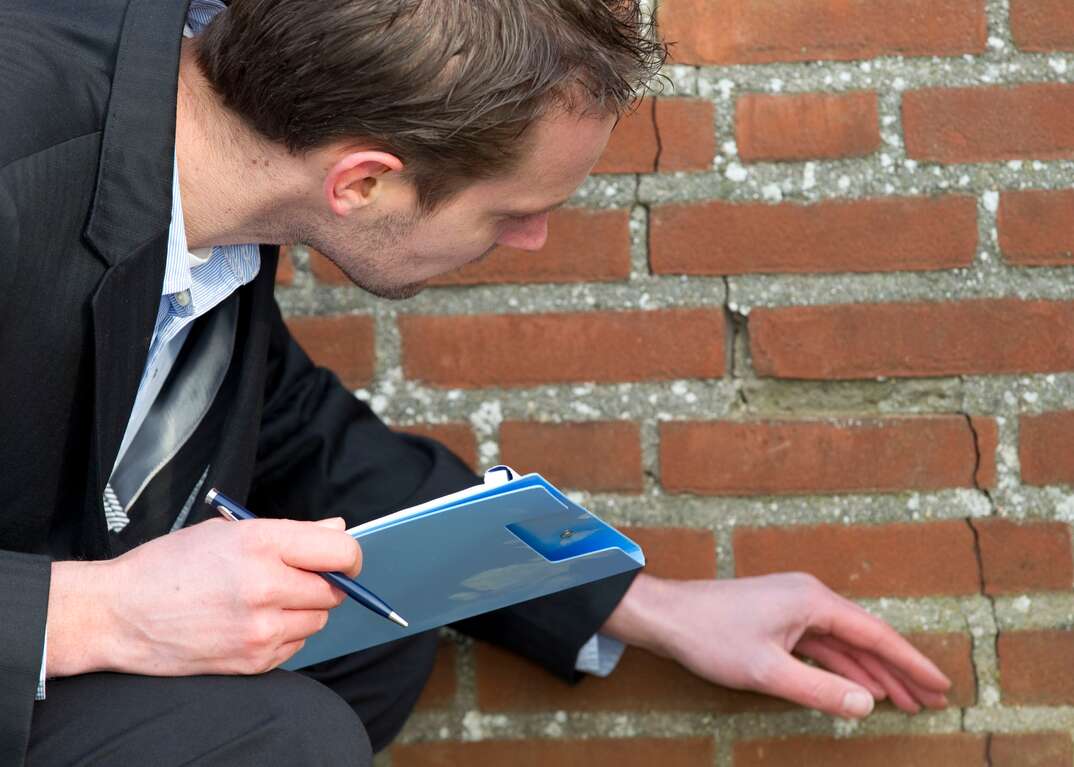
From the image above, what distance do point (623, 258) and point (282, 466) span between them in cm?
51

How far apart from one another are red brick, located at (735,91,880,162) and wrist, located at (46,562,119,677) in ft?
3.20

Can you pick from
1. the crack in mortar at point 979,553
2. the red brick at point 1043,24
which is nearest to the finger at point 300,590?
the crack in mortar at point 979,553

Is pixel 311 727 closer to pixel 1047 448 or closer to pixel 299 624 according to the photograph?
pixel 299 624

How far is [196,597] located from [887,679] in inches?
38.4

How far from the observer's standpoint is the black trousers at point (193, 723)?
1032mm

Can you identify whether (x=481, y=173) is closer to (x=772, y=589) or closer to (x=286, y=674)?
(x=286, y=674)

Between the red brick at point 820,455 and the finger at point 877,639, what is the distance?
16 cm

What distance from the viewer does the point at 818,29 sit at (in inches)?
64.6

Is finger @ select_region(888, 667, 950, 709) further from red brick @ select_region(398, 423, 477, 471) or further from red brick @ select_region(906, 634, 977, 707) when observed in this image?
red brick @ select_region(398, 423, 477, 471)

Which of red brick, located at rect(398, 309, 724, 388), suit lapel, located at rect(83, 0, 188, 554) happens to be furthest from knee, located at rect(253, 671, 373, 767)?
red brick, located at rect(398, 309, 724, 388)

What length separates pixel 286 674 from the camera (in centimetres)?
113

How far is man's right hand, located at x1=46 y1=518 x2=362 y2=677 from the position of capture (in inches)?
41.9

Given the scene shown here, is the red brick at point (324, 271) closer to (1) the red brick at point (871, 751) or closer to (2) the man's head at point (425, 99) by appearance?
(2) the man's head at point (425, 99)

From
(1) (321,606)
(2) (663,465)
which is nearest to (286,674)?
(1) (321,606)
